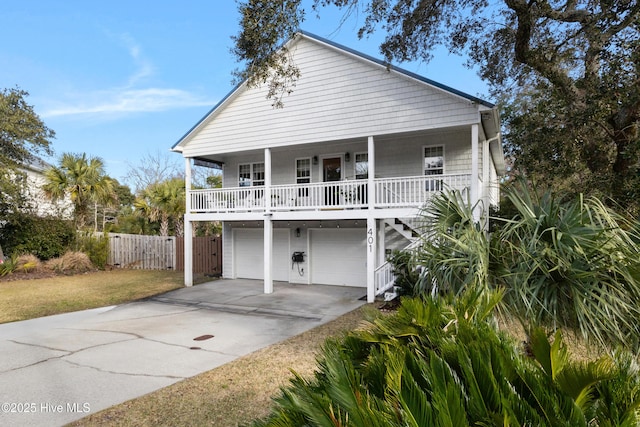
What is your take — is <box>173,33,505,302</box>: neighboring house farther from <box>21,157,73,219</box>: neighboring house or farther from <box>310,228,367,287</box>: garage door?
<box>21,157,73,219</box>: neighboring house

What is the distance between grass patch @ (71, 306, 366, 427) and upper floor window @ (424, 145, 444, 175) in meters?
8.13

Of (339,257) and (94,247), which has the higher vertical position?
(94,247)

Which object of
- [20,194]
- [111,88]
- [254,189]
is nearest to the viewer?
[254,189]

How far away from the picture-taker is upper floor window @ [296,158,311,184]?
47.3 ft

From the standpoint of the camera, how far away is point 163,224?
21562 mm

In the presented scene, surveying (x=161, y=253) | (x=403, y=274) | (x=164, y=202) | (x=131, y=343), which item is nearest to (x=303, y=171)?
(x=403, y=274)

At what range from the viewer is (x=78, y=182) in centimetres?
1869

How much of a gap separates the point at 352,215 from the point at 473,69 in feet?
17.7

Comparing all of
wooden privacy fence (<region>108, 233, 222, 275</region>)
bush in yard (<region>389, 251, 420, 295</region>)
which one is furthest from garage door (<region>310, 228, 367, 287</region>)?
wooden privacy fence (<region>108, 233, 222, 275</region>)

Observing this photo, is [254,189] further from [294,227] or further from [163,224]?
[163,224]

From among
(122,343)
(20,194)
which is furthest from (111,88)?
(122,343)

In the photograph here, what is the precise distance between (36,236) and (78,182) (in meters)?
3.14

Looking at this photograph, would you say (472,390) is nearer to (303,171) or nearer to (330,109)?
(330,109)

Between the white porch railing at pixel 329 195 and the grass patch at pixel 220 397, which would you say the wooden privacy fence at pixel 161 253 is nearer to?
the white porch railing at pixel 329 195
